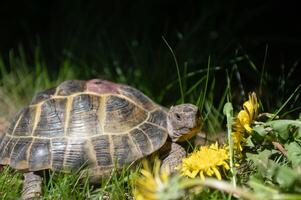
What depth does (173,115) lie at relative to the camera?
107 inches

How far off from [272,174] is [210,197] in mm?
278

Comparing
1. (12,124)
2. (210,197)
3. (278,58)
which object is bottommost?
(210,197)

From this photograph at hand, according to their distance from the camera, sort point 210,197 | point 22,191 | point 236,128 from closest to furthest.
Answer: point 210,197 < point 236,128 < point 22,191

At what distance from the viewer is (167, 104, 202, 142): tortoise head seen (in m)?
2.64

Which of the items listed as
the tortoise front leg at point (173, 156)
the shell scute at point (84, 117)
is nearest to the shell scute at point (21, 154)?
the shell scute at point (84, 117)

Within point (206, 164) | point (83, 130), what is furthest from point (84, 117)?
point (206, 164)

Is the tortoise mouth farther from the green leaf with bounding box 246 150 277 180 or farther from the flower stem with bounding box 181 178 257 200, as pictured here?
the flower stem with bounding box 181 178 257 200

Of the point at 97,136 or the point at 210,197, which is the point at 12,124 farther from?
the point at 210,197

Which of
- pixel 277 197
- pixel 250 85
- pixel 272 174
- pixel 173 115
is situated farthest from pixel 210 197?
pixel 250 85

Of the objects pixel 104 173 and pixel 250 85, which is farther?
pixel 250 85

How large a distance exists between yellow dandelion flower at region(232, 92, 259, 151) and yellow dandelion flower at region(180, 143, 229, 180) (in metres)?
0.13

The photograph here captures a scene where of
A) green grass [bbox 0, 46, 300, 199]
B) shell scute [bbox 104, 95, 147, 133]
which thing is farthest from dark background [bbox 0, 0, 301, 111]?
shell scute [bbox 104, 95, 147, 133]

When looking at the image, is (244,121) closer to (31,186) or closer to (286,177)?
(286,177)

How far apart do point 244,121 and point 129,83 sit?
4.78 ft
